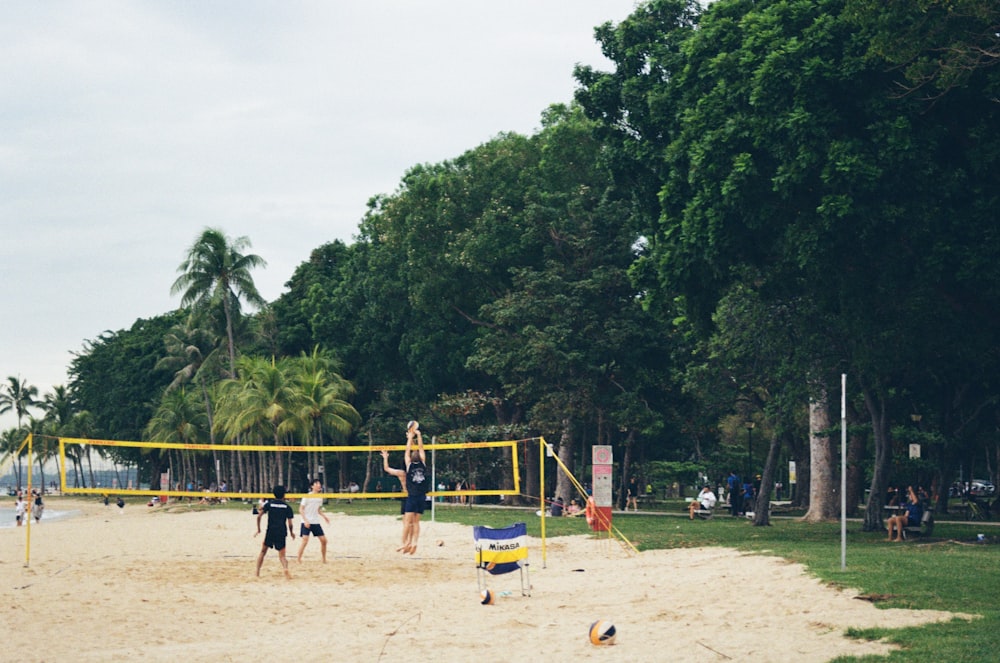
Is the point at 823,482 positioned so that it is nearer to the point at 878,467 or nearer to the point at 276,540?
the point at 878,467

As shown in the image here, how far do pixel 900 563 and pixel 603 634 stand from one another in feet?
24.5

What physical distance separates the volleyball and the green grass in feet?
7.61

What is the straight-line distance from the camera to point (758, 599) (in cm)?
1309

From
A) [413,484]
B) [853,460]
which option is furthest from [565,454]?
[413,484]

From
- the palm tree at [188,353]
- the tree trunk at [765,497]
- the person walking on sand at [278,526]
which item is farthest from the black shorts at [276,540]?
the palm tree at [188,353]

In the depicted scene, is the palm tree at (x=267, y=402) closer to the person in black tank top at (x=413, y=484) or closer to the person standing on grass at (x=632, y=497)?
the person standing on grass at (x=632, y=497)

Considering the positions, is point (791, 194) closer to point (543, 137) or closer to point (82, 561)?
point (82, 561)

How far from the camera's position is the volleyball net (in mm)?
19859

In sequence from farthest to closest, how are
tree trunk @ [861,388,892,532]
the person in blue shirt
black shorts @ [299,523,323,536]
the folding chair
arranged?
the person in blue shirt → tree trunk @ [861,388,892,532] → black shorts @ [299,523,323,536] → the folding chair

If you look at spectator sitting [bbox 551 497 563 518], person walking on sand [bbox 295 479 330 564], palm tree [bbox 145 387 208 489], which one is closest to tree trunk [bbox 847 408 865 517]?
spectator sitting [bbox 551 497 563 518]

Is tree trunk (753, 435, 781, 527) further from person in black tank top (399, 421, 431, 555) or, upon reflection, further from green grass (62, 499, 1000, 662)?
person in black tank top (399, 421, 431, 555)

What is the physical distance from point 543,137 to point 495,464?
15416mm

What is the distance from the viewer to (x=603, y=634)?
34.9ft

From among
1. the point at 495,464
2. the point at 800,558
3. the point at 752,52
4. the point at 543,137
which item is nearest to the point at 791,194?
the point at 752,52
